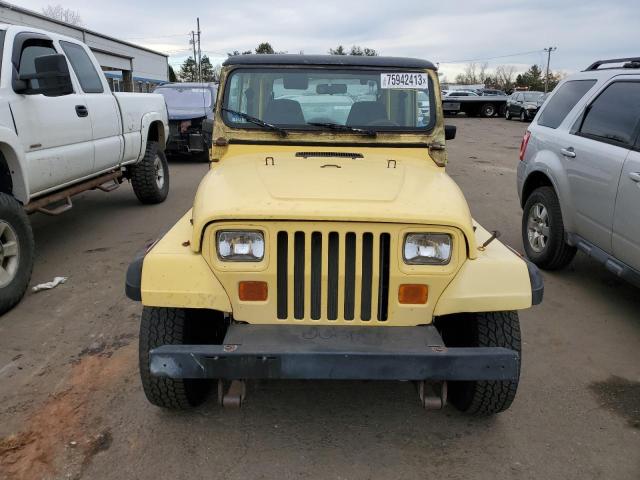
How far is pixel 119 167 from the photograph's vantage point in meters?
7.14

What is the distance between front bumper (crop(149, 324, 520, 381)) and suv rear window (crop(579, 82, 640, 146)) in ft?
9.32

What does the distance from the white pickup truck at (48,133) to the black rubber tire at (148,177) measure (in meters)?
0.43

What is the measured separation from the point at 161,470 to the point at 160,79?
44.6 m

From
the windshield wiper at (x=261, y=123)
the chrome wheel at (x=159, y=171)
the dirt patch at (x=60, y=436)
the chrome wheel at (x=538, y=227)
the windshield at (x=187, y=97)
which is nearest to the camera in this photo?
the dirt patch at (x=60, y=436)

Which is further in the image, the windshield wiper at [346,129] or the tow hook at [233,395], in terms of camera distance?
the windshield wiper at [346,129]

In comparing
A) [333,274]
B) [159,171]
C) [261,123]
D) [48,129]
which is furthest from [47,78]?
[159,171]

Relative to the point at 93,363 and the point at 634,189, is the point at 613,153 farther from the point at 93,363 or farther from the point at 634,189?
the point at 93,363

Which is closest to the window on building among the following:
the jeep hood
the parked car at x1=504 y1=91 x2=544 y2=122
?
the jeep hood

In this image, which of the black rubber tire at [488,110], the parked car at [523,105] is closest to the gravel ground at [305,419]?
the parked car at [523,105]

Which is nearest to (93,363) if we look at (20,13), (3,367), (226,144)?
(3,367)

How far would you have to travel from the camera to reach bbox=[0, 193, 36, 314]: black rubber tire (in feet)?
14.4

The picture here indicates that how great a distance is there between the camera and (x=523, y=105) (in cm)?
2817

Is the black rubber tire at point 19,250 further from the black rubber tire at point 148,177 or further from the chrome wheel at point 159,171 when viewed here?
the chrome wheel at point 159,171

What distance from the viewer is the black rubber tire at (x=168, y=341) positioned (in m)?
→ 2.75
